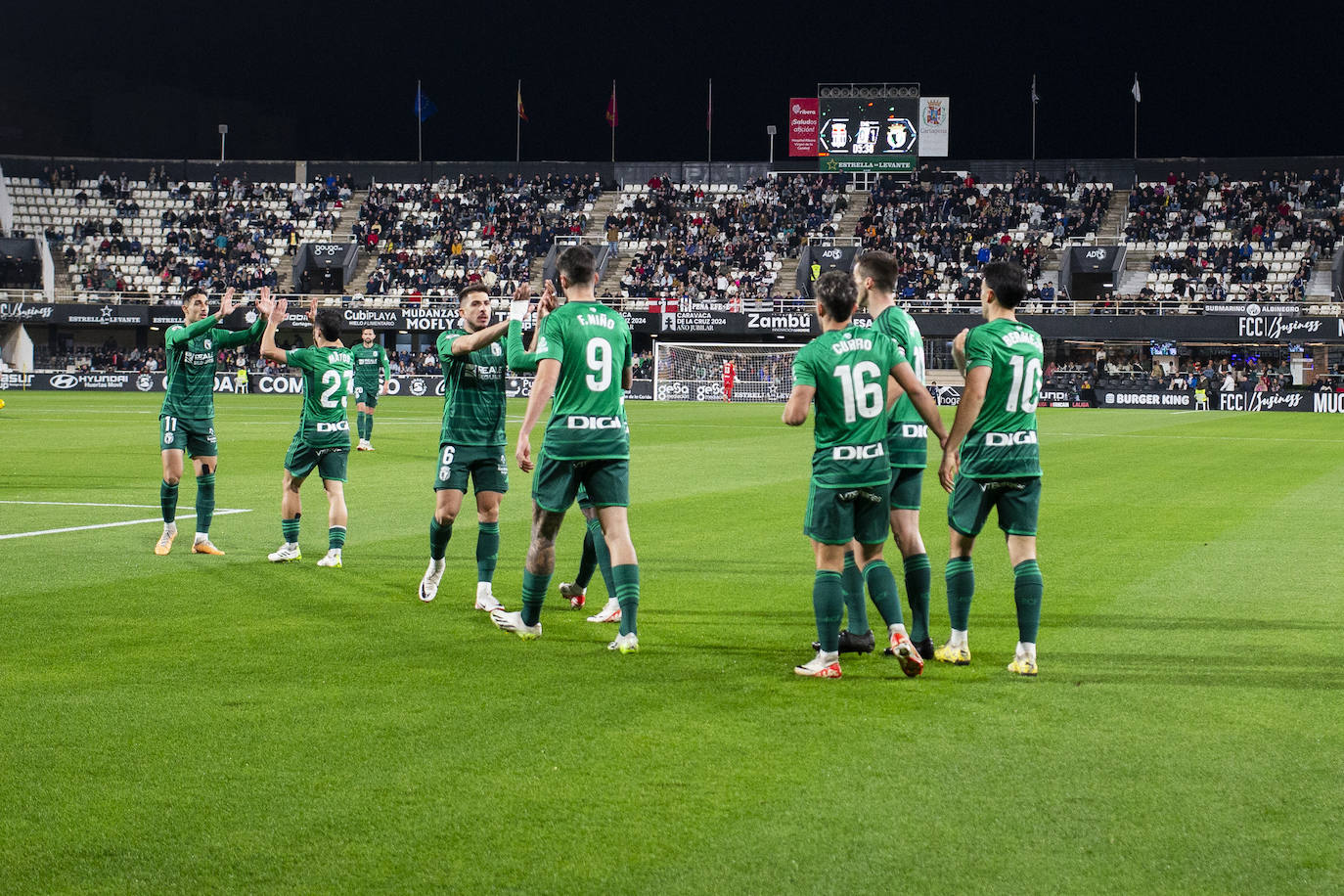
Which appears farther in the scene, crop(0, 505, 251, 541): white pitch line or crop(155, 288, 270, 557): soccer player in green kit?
crop(0, 505, 251, 541): white pitch line

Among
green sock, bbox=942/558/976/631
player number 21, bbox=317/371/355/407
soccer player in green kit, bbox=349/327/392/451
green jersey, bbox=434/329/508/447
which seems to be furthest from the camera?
soccer player in green kit, bbox=349/327/392/451

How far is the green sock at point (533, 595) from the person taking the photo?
7.92 metres

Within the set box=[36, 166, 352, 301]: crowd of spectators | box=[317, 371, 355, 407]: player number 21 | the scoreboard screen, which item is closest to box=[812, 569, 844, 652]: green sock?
box=[317, 371, 355, 407]: player number 21

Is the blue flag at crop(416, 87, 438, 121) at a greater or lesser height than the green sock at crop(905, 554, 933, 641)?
greater

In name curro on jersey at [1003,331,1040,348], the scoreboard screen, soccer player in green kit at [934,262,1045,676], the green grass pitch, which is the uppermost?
the scoreboard screen

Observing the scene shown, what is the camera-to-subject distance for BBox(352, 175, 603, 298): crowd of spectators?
6638cm

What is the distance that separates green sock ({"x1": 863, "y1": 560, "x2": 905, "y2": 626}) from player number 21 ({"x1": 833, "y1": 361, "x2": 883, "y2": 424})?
3.07 ft

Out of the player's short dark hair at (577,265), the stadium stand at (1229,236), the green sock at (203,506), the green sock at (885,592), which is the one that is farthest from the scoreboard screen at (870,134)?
the green sock at (885,592)

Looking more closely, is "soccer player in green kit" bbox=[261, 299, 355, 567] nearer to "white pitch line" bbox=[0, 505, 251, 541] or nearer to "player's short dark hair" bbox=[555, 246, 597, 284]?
"white pitch line" bbox=[0, 505, 251, 541]

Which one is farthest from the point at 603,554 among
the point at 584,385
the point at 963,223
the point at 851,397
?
the point at 963,223

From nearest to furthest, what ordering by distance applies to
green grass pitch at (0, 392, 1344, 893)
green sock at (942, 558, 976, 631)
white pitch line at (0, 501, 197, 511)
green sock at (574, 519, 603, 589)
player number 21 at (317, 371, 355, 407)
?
1. green grass pitch at (0, 392, 1344, 893)
2. green sock at (942, 558, 976, 631)
3. green sock at (574, 519, 603, 589)
4. player number 21 at (317, 371, 355, 407)
5. white pitch line at (0, 501, 197, 511)

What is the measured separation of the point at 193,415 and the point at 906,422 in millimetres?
7181

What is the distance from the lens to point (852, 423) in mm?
6969

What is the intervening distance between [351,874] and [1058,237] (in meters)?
63.8
